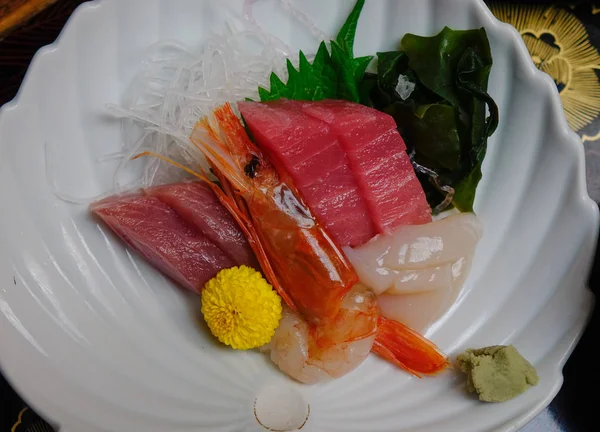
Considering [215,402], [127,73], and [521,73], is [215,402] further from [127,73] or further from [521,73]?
[521,73]

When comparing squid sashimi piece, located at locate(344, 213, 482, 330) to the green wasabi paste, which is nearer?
the green wasabi paste

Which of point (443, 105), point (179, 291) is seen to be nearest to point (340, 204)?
point (443, 105)

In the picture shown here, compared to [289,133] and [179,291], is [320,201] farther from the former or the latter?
[179,291]

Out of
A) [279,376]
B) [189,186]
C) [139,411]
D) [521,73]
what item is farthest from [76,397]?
[521,73]

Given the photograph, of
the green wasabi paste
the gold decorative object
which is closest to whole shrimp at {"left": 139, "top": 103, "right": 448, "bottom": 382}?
the green wasabi paste

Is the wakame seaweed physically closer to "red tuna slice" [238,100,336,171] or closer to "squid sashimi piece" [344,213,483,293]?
"squid sashimi piece" [344,213,483,293]

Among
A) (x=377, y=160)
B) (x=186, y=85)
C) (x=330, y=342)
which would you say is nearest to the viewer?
(x=330, y=342)
